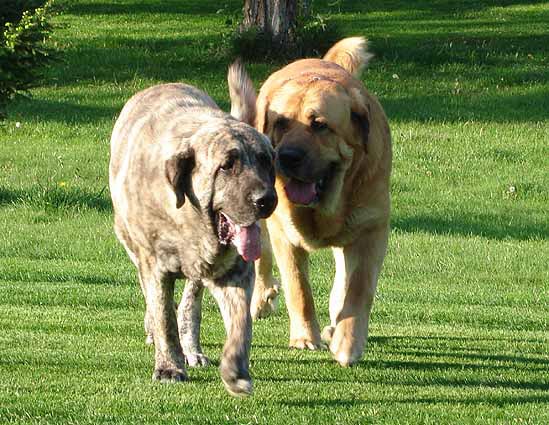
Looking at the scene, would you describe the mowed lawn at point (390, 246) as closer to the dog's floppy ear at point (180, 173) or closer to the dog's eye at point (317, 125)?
the dog's floppy ear at point (180, 173)

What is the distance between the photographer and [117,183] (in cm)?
777

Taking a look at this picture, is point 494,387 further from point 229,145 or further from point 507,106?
point 507,106

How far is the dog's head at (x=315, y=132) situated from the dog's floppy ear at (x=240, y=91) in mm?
315

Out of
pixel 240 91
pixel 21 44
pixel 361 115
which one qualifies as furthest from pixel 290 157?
pixel 21 44

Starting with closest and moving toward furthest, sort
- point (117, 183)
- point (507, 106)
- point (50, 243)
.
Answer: point (117, 183) → point (50, 243) → point (507, 106)

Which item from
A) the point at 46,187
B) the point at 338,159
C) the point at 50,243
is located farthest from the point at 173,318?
the point at 46,187

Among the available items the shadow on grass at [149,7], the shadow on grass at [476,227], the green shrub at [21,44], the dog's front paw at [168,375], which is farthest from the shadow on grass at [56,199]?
the shadow on grass at [149,7]

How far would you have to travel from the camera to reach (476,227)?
1662 cm

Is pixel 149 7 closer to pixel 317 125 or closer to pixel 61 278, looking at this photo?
pixel 61 278

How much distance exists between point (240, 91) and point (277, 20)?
59.3 feet

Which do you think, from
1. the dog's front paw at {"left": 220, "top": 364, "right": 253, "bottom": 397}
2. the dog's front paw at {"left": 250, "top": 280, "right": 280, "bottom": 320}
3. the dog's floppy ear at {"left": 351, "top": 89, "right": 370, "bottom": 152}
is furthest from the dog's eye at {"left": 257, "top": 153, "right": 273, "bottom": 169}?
the dog's front paw at {"left": 250, "top": 280, "right": 280, "bottom": 320}

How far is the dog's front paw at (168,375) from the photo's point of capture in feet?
23.6

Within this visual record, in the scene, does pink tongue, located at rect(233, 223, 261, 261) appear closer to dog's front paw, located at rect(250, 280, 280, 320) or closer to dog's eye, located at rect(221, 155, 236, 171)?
dog's eye, located at rect(221, 155, 236, 171)

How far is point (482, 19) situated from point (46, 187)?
14.7 meters
